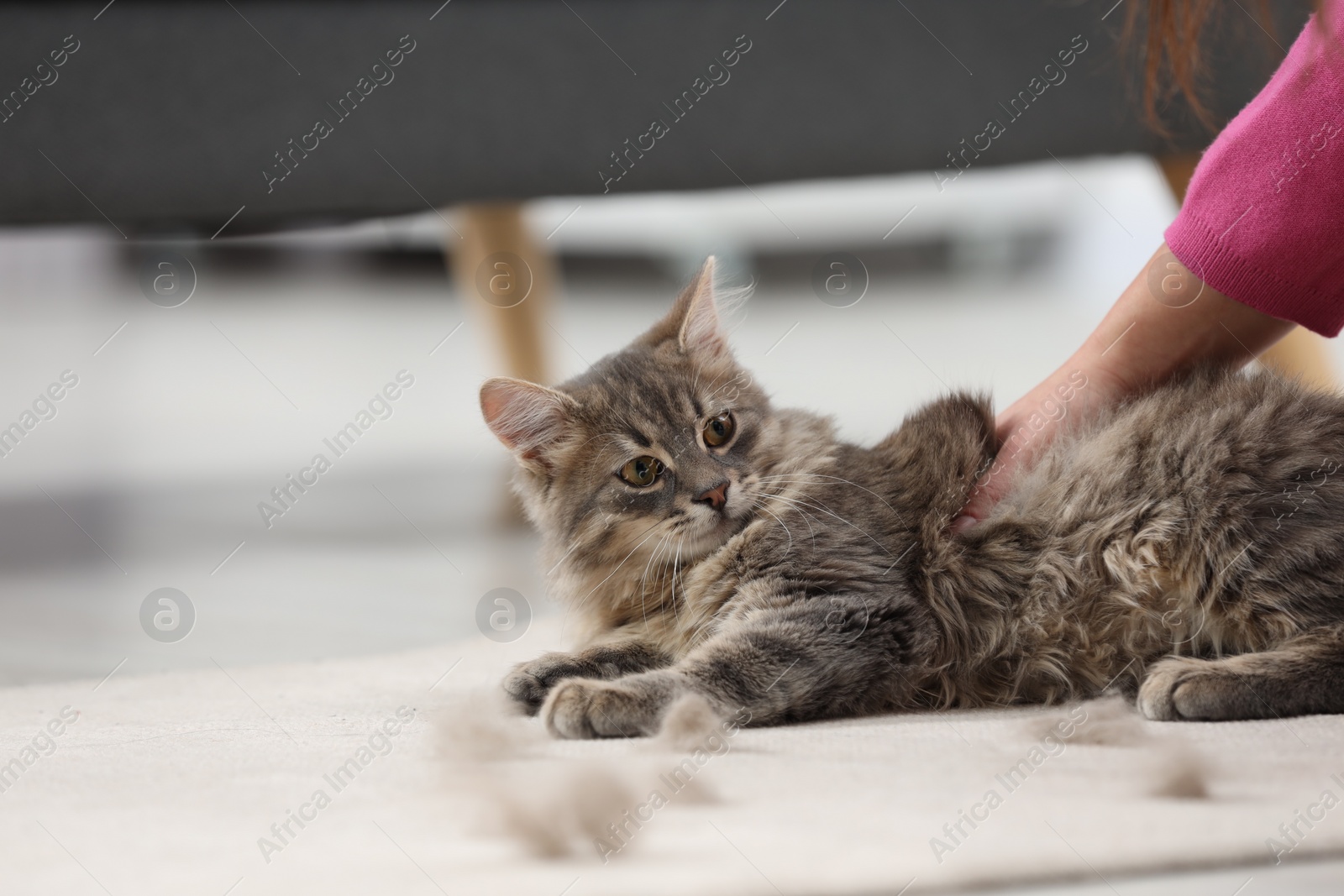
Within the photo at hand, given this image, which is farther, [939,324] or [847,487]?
[939,324]

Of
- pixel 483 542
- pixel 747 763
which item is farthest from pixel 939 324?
pixel 747 763

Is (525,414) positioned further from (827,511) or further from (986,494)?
(986,494)

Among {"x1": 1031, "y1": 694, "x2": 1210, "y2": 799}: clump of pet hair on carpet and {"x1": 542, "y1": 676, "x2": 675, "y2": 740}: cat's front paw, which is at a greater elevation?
{"x1": 542, "y1": 676, "x2": 675, "y2": 740}: cat's front paw

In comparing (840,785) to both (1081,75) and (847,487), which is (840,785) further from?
(1081,75)

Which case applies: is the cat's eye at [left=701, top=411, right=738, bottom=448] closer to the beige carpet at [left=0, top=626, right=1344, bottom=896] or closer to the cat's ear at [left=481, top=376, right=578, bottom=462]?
the cat's ear at [left=481, top=376, right=578, bottom=462]

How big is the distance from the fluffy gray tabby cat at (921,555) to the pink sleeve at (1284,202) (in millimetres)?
155

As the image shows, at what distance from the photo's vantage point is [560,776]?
3.65 feet

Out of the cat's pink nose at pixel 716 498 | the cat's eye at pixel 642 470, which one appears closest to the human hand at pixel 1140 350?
the cat's pink nose at pixel 716 498

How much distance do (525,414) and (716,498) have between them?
1.23ft

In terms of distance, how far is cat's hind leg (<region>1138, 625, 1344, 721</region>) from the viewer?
4.50 ft

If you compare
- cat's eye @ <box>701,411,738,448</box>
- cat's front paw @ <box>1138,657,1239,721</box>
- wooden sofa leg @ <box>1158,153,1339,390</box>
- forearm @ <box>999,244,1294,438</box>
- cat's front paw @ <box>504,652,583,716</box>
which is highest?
cat's eye @ <box>701,411,738,448</box>

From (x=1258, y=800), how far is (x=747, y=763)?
0.50 meters

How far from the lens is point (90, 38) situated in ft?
8.82

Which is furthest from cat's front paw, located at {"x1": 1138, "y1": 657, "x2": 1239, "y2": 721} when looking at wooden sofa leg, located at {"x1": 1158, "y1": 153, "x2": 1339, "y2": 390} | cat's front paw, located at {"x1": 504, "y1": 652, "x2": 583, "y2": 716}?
wooden sofa leg, located at {"x1": 1158, "y1": 153, "x2": 1339, "y2": 390}
